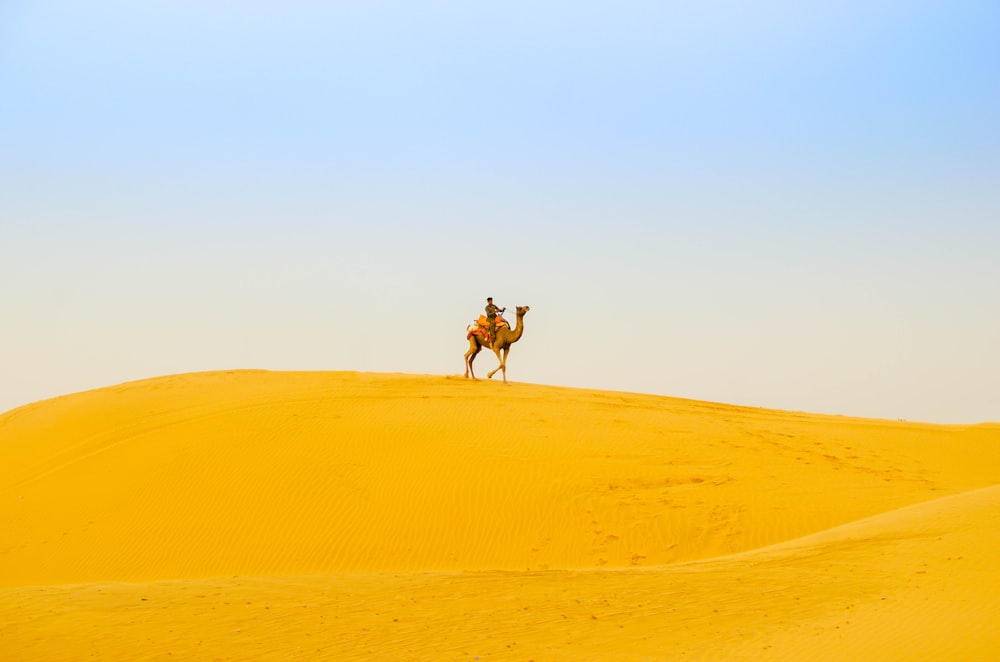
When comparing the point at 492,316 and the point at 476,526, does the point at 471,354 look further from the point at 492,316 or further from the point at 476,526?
the point at 476,526

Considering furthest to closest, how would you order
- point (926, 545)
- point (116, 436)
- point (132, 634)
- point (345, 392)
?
point (345, 392)
point (116, 436)
point (926, 545)
point (132, 634)

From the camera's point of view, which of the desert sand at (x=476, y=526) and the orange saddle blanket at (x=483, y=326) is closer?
the desert sand at (x=476, y=526)

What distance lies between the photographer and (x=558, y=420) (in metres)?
22.3

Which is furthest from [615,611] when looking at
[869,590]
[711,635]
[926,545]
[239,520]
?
[239,520]

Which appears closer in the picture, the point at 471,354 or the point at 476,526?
the point at 476,526

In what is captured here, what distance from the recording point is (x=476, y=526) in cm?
1750

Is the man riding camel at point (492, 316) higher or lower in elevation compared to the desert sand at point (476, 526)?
higher

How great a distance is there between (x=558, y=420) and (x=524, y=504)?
446 cm

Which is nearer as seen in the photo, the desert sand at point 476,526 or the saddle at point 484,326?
the desert sand at point 476,526

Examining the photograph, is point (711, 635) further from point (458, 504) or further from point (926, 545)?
point (458, 504)

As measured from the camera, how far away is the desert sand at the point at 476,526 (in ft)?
31.3

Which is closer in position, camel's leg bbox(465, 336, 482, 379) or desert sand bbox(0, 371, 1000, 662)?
desert sand bbox(0, 371, 1000, 662)

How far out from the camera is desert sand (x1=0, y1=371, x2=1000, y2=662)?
9.55 m

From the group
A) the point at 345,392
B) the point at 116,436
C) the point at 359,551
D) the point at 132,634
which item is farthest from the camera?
the point at 345,392
